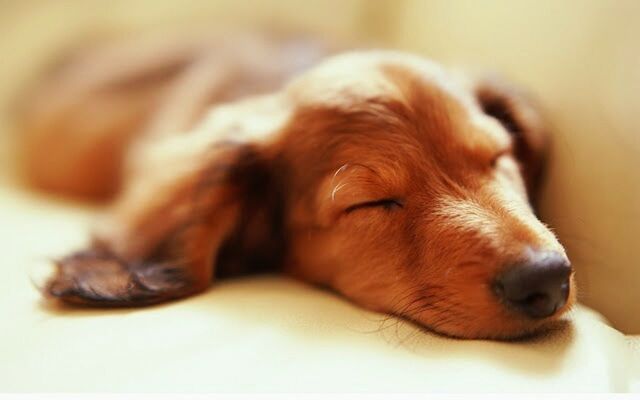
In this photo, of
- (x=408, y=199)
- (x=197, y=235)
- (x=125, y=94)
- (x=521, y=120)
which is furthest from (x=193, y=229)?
(x=125, y=94)

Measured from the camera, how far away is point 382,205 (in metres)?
1.33

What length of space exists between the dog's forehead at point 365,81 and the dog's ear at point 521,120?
0.60 ft

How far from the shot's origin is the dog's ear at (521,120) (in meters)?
1.56

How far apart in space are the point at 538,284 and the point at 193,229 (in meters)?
0.82

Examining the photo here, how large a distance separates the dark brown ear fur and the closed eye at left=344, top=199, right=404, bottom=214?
0.86 ft

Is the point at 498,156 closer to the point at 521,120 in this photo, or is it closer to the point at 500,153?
the point at 500,153

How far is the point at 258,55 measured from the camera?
7.64 feet

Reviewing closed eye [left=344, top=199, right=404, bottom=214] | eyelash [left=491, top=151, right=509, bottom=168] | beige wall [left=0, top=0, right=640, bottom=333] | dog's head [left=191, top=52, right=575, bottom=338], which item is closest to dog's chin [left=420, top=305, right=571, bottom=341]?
dog's head [left=191, top=52, right=575, bottom=338]

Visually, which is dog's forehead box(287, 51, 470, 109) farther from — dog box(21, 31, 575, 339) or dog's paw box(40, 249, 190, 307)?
dog's paw box(40, 249, 190, 307)

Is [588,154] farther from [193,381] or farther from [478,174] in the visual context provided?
[193,381]

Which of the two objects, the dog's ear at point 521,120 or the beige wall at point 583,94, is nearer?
the beige wall at point 583,94

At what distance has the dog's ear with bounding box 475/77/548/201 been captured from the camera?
1.56 metres

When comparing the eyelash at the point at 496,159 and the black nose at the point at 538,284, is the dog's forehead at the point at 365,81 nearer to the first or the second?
the eyelash at the point at 496,159

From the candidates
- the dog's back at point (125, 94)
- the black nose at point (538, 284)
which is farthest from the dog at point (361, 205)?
the dog's back at point (125, 94)
